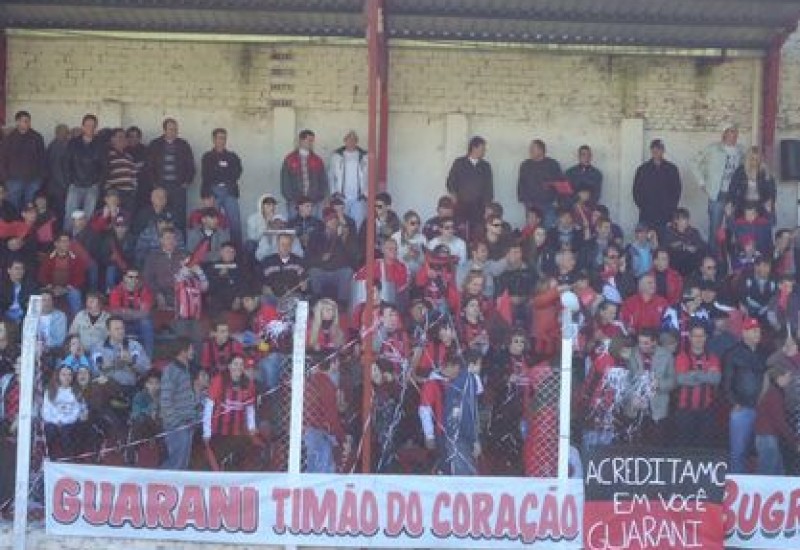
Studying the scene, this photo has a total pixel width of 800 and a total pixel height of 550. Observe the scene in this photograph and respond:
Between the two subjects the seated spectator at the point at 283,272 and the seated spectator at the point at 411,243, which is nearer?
the seated spectator at the point at 283,272

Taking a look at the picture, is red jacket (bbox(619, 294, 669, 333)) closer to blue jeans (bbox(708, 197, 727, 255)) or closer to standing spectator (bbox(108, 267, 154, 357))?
blue jeans (bbox(708, 197, 727, 255))

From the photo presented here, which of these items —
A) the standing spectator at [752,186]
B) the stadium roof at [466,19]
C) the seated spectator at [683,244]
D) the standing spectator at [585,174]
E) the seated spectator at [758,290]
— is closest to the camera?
the seated spectator at [758,290]

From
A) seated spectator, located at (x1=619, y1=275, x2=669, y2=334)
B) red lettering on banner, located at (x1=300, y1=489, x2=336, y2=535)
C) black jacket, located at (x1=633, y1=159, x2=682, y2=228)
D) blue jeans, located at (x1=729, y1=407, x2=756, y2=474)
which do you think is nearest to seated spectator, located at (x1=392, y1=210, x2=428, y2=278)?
seated spectator, located at (x1=619, y1=275, x2=669, y2=334)

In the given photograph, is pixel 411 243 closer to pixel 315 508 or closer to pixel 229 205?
pixel 229 205

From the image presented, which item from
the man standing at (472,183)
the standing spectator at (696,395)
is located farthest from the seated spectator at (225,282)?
the standing spectator at (696,395)

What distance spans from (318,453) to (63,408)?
2371 mm

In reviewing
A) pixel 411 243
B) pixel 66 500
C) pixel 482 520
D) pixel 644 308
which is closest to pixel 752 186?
pixel 644 308

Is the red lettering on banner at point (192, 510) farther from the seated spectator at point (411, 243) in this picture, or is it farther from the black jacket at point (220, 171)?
the black jacket at point (220, 171)

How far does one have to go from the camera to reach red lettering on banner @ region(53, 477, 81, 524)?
1277 cm

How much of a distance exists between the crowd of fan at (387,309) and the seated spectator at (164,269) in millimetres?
32

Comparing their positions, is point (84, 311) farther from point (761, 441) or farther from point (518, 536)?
point (761, 441)

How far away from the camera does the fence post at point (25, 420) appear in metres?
12.6

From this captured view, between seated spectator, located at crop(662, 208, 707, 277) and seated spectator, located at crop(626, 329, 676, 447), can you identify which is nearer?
seated spectator, located at crop(626, 329, 676, 447)

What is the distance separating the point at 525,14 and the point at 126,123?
18.1 feet
